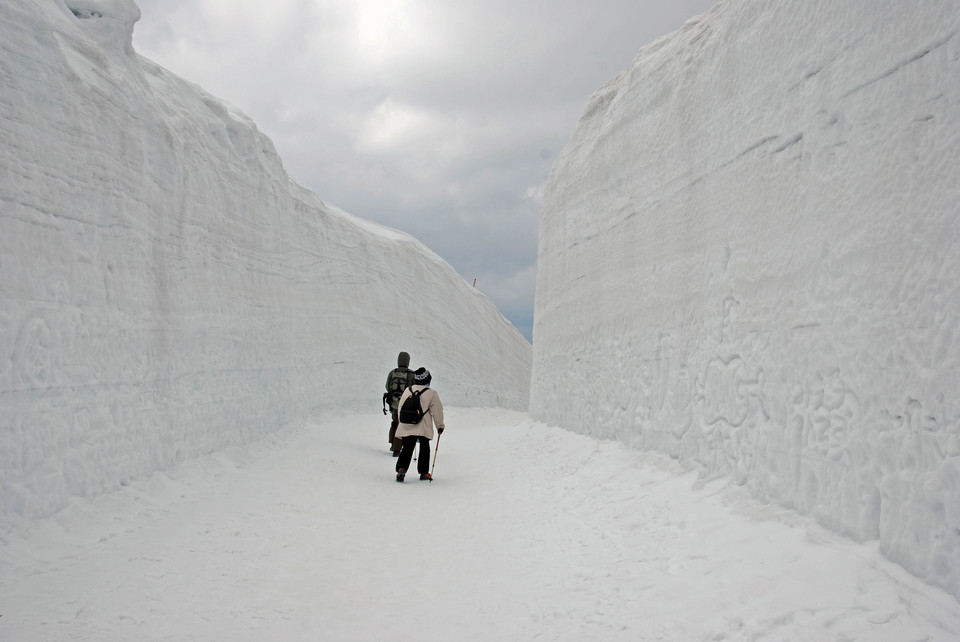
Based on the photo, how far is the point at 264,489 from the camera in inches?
249

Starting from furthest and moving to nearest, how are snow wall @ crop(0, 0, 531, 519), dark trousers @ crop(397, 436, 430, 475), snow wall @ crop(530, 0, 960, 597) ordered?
1. dark trousers @ crop(397, 436, 430, 475)
2. snow wall @ crop(0, 0, 531, 519)
3. snow wall @ crop(530, 0, 960, 597)

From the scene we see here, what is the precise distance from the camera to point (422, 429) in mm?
7465

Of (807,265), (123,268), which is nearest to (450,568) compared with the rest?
(807,265)

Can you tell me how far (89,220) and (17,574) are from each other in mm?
2679

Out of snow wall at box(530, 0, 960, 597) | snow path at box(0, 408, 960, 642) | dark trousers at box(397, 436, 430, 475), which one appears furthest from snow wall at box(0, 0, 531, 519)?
snow wall at box(530, 0, 960, 597)

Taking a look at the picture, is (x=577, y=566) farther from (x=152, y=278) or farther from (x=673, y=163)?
(x=152, y=278)

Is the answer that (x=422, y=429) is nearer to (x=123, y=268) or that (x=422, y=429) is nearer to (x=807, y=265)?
(x=123, y=268)

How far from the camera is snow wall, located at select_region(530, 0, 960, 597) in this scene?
9.87ft

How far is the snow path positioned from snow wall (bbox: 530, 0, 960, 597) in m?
0.30

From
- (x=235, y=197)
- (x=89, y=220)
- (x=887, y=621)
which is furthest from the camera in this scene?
(x=235, y=197)

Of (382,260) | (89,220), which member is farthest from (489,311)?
(89,220)

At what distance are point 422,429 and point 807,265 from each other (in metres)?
4.67

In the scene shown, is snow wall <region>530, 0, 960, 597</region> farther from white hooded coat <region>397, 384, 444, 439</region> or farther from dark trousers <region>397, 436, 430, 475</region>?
dark trousers <region>397, 436, 430, 475</region>

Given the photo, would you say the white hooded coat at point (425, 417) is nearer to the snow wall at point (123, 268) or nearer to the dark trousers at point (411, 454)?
the dark trousers at point (411, 454)
